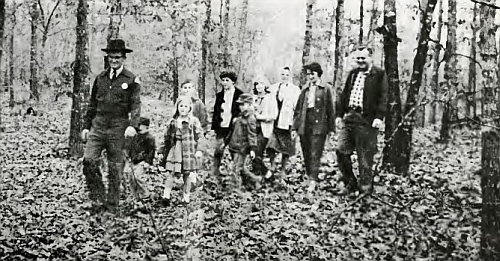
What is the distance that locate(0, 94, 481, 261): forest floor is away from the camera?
529 cm

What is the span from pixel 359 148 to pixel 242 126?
126cm

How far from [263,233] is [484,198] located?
1.84 metres

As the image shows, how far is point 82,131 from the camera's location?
19.4ft

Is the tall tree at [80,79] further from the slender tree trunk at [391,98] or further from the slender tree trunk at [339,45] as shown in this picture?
the slender tree trunk at [391,98]

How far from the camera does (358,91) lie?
5785 millimetres

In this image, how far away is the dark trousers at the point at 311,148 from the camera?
593 centimetres

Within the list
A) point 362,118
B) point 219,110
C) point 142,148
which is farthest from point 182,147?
point 362,118

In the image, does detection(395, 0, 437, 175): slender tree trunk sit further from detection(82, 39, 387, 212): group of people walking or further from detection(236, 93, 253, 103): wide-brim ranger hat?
detection(236, 93, 253, 103): wide-brim ranger hat

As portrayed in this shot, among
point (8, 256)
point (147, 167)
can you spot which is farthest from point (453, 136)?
point (8, 256)

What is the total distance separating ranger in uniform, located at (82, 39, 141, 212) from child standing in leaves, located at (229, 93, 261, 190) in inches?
41.5

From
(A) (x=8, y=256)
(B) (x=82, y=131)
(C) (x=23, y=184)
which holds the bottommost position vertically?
(A) (x=8, y=256)

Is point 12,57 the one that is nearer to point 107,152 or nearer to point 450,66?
point 107,152

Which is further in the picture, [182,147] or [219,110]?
[219,110]

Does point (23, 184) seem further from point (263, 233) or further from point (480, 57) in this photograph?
point (480, 57)
